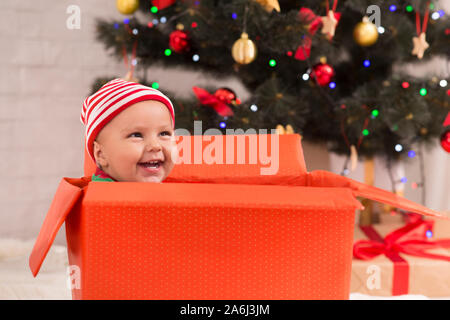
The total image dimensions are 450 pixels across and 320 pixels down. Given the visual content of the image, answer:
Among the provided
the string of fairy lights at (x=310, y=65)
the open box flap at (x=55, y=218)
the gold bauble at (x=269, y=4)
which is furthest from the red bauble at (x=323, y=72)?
the open box flap at (x=55, y=218)

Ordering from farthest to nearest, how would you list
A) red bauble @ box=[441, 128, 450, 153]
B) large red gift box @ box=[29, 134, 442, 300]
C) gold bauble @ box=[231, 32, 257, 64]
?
red bauble @ box=[441, 128, 450, 153] < gold bauble @ box=[231, 32, 257, 64] < large red gift box @ box=[29, 134, 442, 300]

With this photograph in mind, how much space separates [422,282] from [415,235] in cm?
27

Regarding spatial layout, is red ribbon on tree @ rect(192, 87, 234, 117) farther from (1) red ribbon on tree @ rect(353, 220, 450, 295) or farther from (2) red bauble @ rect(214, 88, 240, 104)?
(1) red ribbon on tree @ rect(353, 220, 450, 295)

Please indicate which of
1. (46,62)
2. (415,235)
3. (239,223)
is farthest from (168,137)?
(46,62)

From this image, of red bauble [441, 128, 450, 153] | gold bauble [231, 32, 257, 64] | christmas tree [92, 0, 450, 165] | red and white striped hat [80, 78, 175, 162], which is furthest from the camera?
red bauble [441, 128, 450, 153]

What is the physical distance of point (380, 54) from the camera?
6.74 feet

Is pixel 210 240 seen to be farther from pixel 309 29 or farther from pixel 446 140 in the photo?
pixel 446 140

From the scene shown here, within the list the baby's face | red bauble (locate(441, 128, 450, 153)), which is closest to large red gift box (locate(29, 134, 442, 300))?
the baby's face

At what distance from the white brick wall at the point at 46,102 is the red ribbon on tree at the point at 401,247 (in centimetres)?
39

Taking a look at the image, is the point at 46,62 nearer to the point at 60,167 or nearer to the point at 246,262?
the point at 60,167

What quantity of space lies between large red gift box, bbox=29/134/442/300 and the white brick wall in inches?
63.2

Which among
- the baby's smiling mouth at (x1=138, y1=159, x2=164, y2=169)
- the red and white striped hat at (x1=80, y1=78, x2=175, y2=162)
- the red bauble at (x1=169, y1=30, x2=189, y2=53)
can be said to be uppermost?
the red bauble at (x1=169, y1=30, x2=189, y2=53)

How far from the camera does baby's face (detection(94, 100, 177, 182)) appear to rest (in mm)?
1035

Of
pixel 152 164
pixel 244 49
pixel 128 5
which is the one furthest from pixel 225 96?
pixel 152 164
